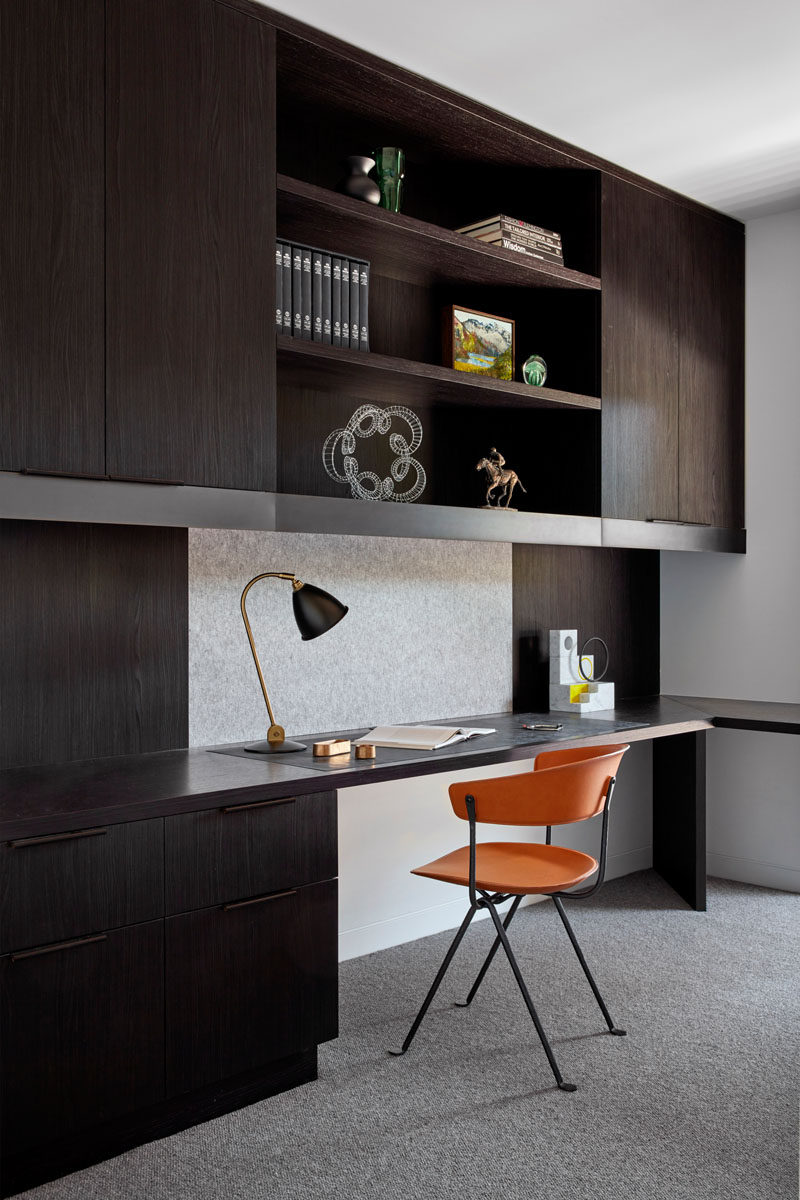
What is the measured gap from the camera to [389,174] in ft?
9.51

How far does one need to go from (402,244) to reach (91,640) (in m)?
1.41

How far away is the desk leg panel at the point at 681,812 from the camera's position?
373 centimetres

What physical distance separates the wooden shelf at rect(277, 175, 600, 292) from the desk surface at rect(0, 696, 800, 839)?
141cm

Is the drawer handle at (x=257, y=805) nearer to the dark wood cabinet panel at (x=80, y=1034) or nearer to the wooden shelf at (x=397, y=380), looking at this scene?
the dark wood cabinet panel at (x=80, y=1034)

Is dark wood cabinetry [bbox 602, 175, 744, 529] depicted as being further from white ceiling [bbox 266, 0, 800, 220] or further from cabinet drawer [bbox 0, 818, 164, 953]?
cabinet drawer [bbox 0, 818, 164, 953]

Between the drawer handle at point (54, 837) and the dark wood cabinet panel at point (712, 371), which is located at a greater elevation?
the dark wood cabinet panel at point (712, 371)

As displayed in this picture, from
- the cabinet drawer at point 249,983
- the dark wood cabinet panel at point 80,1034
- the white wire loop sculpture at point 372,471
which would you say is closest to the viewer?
the dark wood cabinet panel at point 80,1034

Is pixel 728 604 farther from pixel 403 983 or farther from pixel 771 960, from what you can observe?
pixel 403 983

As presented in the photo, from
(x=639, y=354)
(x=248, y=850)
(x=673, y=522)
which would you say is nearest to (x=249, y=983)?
(x=248, y=850)

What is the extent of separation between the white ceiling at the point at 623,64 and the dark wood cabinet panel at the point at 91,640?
4.59ft

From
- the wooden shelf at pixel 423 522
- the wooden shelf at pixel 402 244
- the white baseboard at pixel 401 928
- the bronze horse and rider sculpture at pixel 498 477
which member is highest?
the wooden shelf at pixel 402 244

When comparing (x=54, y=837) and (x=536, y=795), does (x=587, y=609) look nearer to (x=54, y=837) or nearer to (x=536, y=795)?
(x=536, y=795)

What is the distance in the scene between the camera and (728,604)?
13.7 feet

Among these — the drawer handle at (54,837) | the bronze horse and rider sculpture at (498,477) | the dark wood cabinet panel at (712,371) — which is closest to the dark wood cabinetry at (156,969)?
the drawer handle at (54,837)
